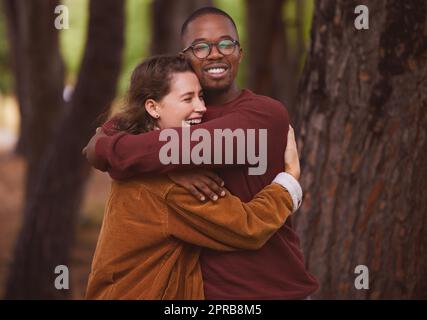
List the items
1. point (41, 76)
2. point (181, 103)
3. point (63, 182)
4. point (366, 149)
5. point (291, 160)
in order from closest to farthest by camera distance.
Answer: point (181, 103) → point (291, 160) → point (366, 149) → point (63, 182) → point (41, 76)

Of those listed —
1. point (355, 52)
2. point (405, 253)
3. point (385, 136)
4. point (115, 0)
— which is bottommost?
point (405, 253)

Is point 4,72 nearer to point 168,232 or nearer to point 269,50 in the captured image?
point 269,50

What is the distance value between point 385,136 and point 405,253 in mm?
690

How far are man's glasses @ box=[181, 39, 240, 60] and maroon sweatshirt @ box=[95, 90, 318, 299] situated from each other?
0.18 metres

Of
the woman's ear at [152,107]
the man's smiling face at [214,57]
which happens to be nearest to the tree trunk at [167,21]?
the man's smiling face at [214,57]

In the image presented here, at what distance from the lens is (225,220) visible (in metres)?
2.79

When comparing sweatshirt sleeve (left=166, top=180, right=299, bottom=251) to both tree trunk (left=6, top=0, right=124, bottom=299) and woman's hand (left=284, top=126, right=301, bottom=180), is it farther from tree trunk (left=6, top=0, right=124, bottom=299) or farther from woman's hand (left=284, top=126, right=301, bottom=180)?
tree trunk (left=6, top=0, right=124, bottom=299)

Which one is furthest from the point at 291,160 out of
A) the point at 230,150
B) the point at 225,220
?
the point at 225,220

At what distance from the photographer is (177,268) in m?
2.91

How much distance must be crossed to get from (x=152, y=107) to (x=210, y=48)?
324 millimetres

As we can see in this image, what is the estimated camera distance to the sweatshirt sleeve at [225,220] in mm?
2793

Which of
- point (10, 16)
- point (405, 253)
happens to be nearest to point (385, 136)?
point (405, 253)

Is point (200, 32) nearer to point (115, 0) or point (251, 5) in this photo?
point (115, 0)

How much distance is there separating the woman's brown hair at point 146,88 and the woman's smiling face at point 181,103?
0.02 meters
